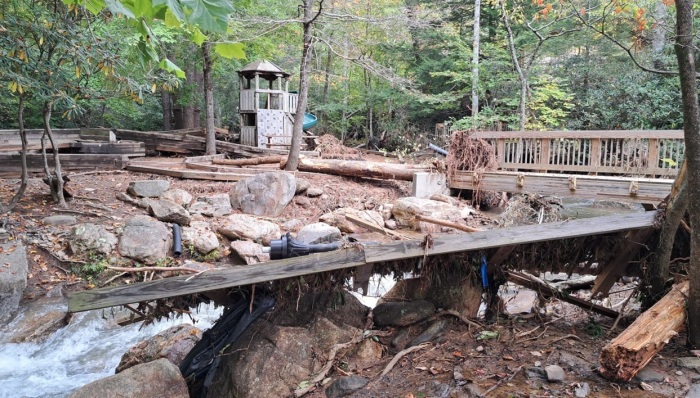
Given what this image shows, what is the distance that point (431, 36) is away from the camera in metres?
18.5

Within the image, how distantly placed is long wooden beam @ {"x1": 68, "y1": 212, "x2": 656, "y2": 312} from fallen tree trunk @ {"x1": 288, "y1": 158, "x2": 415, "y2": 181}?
23.6ft

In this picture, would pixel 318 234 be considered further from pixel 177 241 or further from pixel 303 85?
pixel 303 85

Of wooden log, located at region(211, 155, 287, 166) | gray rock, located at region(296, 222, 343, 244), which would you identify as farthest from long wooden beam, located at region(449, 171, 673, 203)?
wooden log, located at region(211, 155, 287, 166)

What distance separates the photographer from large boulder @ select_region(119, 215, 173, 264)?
6805mm

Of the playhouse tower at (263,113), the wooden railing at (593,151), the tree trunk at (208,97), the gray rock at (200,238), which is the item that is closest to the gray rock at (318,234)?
the gray rock at (200,238)

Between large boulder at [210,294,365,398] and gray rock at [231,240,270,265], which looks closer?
large boulder at [210,294,365,398]

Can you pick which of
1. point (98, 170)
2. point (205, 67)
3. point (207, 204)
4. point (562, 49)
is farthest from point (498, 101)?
point (98, 170)

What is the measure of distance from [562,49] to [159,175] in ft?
51.8

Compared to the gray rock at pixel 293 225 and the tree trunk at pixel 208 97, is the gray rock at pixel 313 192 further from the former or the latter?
the tree trunk at pixel 208 97

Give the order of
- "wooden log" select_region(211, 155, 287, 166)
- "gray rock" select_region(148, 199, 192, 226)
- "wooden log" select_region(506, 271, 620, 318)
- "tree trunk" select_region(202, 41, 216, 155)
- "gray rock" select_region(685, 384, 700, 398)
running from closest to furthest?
"gray rock" select_region(685, 384, 700, 398) → "wooden log" select_region(506, 271, 620, 318) → "gray rock" select_region(148, 199, 192, 226) → "tree trunk" select_region(202, 41, 216, 155) → "wooden log" select_region(211, 155, 287, 166)

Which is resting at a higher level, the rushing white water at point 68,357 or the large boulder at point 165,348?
the large boulder at point 165,348

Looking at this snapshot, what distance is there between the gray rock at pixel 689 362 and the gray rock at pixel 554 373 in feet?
2.58

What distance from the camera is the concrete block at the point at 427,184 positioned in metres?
10.3

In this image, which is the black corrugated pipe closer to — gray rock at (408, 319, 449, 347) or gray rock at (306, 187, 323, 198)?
gray rock at (306, 187, 323, 198)
